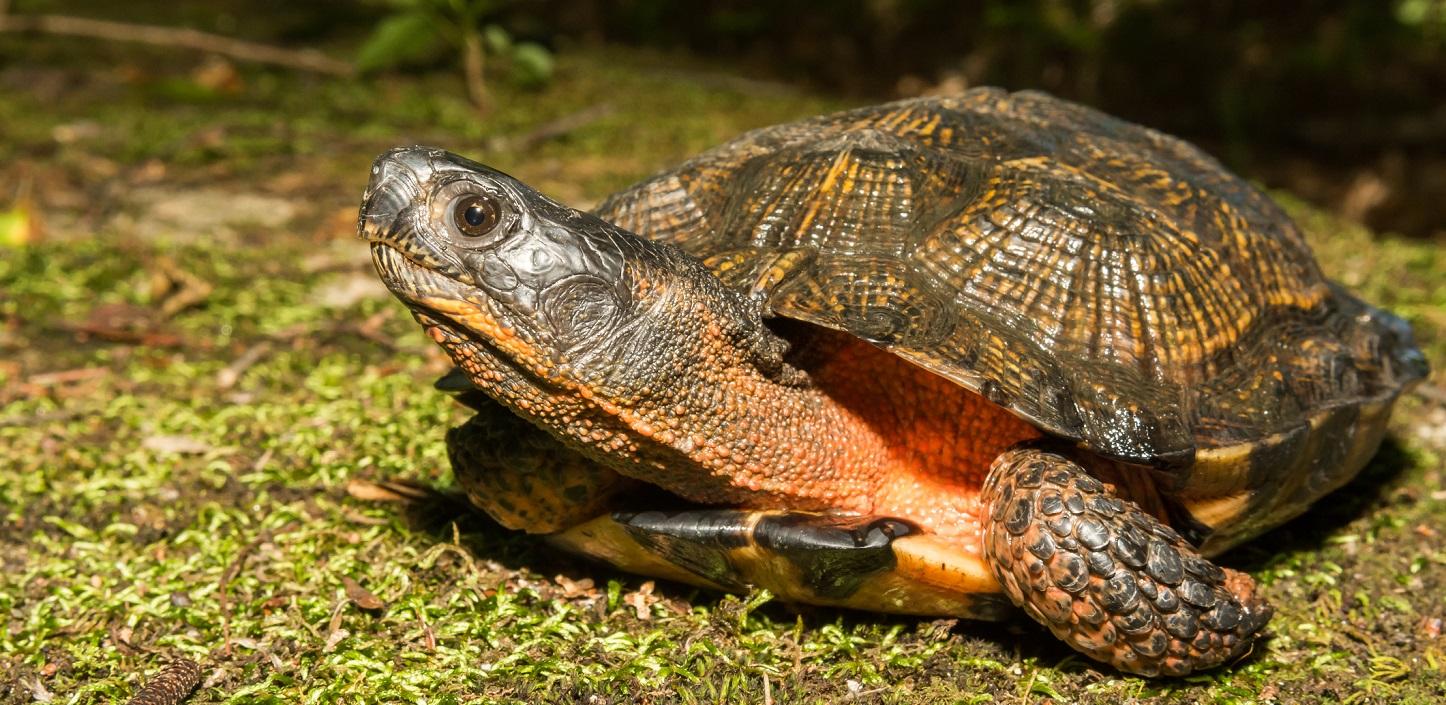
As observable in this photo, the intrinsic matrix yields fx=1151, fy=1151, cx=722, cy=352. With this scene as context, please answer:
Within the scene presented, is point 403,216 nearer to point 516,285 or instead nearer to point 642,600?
point 516,285

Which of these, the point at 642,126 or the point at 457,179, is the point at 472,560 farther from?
the point at 642,126

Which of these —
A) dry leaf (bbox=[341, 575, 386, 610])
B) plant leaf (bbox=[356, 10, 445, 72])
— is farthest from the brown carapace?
plant leaf (bbox=[356, 10, 445, 72])

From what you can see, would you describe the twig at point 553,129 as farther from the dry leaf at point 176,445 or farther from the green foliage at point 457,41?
the dry leaf at point 176,445

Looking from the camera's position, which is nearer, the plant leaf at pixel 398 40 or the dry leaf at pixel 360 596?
the dry leaf at pixel 360 596

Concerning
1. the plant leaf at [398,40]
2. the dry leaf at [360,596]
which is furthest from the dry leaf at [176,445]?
the plant leaf at [398,40]

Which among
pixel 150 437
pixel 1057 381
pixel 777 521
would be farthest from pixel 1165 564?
pixel 150 437

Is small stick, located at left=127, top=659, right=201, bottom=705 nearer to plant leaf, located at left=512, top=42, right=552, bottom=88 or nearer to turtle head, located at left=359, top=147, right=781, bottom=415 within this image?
turtle head, located at left=359, top=147, right=781, bottom=415

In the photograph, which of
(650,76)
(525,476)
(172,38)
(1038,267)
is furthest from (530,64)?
(1038,267)
